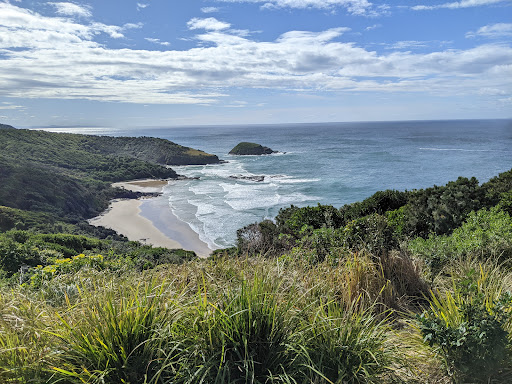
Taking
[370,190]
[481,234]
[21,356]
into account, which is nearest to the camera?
[21,356]

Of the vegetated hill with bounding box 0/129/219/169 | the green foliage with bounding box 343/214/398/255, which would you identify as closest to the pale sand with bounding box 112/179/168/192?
the vegetated hill with bounding box 0/129/219/169

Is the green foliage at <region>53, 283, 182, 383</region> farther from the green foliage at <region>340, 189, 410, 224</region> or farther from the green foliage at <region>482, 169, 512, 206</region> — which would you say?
the green foliage at <region>340, 189, 410, 224</region>

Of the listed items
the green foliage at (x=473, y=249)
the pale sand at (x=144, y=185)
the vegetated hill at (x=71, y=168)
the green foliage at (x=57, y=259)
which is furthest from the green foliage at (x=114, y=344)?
the pale sand at (x=144, y=185)

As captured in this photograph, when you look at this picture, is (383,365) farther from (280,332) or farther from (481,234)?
(481,234)

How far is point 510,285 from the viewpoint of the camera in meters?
4.20

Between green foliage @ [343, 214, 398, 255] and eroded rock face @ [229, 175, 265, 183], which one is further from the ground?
green foliage @ [343, 214, 398, 255]

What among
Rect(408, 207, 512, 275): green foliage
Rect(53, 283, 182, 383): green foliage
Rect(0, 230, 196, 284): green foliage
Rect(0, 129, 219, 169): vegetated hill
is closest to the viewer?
Rect(53, 283, 182, 383): green foliage

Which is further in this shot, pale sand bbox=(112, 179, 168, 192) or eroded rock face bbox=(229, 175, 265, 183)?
pale sand bbox=(112, 179, 168, 192)

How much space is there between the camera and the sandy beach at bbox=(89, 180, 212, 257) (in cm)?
3009

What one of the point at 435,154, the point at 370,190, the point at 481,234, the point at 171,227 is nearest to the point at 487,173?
the point at 370,190

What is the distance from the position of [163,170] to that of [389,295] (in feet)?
239

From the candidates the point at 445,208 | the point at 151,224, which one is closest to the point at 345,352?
the point at 445,208

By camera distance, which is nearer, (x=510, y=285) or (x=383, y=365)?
(x=383, y=365)

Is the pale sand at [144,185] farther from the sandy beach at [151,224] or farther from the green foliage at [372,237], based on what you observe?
the green foliage at [372,237]
